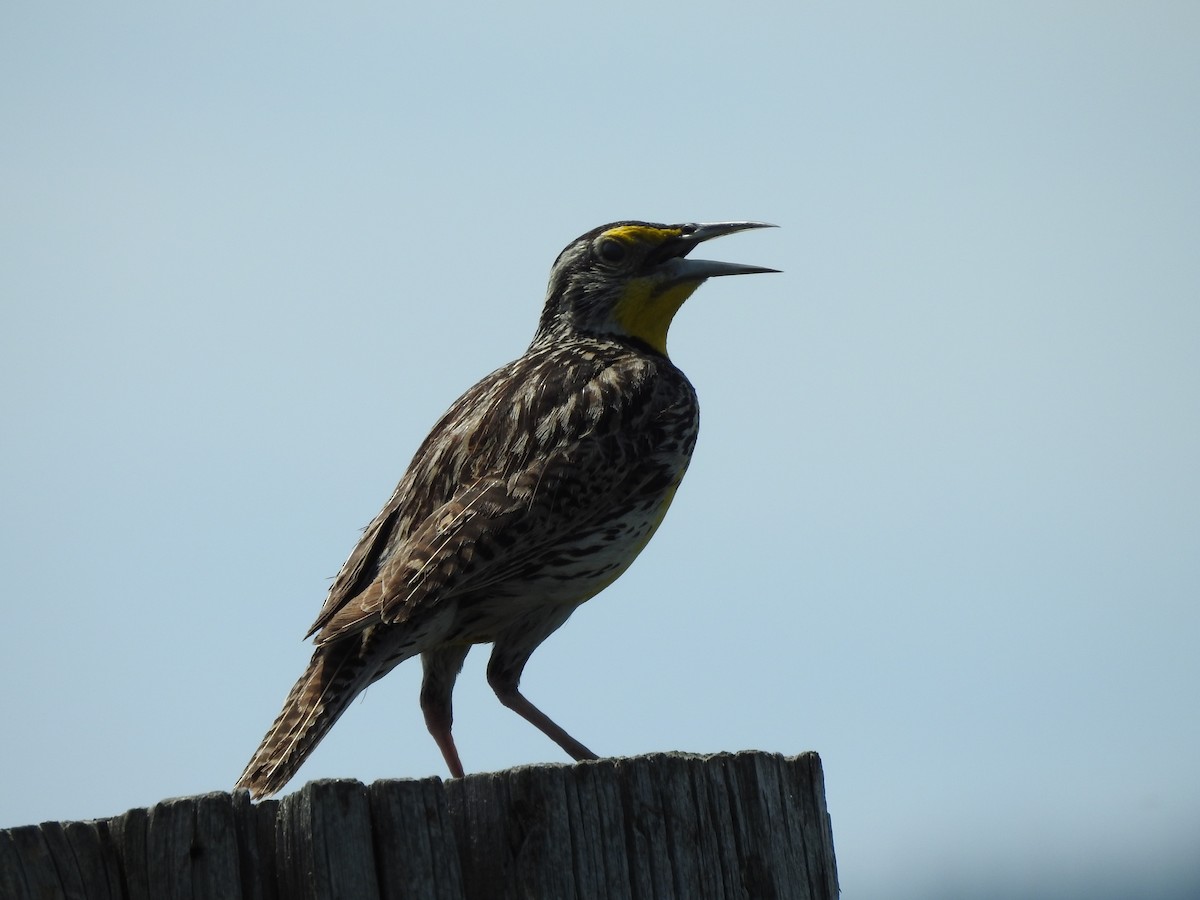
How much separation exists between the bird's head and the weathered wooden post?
431cm

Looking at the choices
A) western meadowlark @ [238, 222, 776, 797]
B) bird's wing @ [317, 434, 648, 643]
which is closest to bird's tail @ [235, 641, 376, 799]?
western meadowlark @ [238, 222, 776, 797]

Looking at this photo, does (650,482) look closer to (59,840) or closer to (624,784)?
(624,784)

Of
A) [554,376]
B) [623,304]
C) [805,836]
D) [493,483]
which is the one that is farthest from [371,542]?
[805,836]

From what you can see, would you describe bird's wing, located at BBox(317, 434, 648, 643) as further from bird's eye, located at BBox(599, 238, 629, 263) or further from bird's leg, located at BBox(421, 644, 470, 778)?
bird's eye, located at BBox(599, 238, 629, 263)

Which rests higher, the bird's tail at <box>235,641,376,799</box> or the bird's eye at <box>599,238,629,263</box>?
the bird's eye at <box>599,238,629,263</box>

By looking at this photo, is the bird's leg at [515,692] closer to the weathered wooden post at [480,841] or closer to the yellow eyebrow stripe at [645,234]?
the yellow eyebrow stripe at [645,234]

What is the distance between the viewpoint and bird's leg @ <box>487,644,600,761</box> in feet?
23.7

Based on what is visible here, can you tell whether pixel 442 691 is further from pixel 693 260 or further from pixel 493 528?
pixel 693 260

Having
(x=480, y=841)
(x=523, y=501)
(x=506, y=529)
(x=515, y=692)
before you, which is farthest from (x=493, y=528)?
(x=480, y=841)

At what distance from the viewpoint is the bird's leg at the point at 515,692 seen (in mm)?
7234

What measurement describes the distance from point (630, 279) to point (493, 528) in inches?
83.4

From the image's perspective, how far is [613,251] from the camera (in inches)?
335

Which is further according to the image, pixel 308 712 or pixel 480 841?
pixel 308 712

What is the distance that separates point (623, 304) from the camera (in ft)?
27.8
